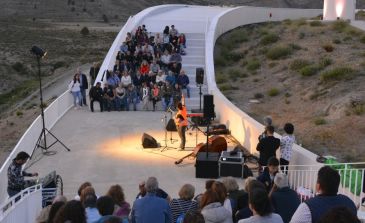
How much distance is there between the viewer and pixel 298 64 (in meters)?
26.2

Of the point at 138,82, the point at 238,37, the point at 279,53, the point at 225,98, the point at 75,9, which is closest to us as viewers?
the point at 225,98

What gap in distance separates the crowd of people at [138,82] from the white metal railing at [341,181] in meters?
9.41

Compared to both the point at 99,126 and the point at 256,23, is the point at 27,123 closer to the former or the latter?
the point at 99,126

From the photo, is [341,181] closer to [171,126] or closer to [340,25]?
[171,126]

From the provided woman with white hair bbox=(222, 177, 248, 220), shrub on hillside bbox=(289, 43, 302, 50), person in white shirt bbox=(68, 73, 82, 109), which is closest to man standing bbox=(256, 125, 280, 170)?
woman with white hair bbox=(222, 177, 248, 220)

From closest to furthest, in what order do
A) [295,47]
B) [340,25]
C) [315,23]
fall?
[295,47]
[340,25]
[315,23]

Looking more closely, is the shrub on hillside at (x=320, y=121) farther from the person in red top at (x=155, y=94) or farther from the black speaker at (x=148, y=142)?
the person in red top at (x=155, y=94)

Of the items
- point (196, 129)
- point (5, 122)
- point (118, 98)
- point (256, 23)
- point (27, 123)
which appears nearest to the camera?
point (196, 129)

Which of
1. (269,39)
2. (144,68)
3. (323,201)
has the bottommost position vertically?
(144,68)

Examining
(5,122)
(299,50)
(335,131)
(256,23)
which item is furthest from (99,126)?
(256,23)

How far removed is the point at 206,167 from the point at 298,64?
14.4m

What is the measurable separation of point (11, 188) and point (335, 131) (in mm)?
9359

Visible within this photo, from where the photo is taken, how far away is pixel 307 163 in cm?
1166

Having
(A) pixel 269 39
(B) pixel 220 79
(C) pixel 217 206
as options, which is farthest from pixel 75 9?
(C) pixel 217 206
